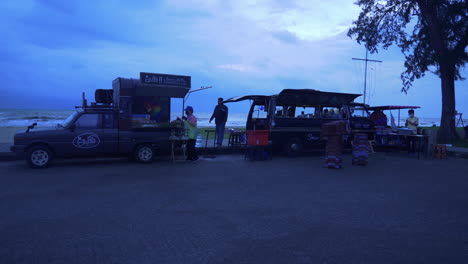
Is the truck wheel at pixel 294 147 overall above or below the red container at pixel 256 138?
below

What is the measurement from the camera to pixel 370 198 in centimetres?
595

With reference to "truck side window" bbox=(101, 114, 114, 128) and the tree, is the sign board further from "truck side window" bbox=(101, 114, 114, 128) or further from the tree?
the tree

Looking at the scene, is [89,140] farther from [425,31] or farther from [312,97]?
[425,31]

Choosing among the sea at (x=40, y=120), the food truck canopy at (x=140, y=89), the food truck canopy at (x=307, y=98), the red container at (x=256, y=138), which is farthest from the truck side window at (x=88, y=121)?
the sea at (x=40, y=120)

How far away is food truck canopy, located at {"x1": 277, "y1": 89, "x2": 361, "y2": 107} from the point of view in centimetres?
1207

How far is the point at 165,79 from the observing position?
1098 cm

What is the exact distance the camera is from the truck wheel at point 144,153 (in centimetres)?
1008

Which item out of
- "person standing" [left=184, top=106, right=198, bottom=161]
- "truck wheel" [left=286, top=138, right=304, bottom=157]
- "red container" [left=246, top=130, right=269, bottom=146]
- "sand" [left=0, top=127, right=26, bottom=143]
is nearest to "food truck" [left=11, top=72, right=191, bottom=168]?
"person standing" [left=184, top=106, right=198, bottom=161]

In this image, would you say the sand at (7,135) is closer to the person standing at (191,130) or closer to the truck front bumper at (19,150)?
the truck front bumper at (19,150)

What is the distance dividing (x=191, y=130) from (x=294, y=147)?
420 centimetres

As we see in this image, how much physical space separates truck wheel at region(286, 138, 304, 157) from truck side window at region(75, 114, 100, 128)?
680 centimetres

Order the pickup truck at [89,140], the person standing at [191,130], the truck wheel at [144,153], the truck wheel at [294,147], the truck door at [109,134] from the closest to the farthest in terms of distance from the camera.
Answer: the pickup truck at [89,140]
the truck door at [109,134]
the truck wheel at [144,153]
the person standing at [191,130]
the truck wheel at [294,147]

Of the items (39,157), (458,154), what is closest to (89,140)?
(39,157)

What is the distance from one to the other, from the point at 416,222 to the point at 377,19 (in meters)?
18.7
